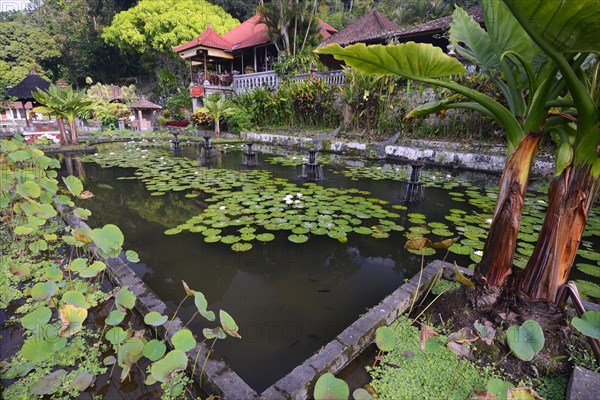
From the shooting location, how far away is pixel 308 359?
1.55 m

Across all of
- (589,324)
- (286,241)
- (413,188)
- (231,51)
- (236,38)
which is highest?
(236,38)

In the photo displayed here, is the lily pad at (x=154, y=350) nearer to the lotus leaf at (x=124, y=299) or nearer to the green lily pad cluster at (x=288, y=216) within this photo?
the lotus leaf at (x=124, y=299)

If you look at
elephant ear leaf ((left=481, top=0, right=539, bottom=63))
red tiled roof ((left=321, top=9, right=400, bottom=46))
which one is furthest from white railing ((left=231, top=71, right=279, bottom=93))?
elephant ear leaf ((left=481, top=0, right=539, bottom=63))

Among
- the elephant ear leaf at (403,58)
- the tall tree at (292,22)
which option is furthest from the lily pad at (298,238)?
the tall tree at (292,22)

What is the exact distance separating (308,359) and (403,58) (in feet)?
5.53

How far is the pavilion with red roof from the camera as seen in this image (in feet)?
57.1

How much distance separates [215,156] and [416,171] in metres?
5.81

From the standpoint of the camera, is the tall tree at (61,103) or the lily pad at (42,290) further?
the tall tree at (61,103)

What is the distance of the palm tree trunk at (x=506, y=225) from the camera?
1.57m

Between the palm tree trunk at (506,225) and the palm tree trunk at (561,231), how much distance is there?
4.6 inches

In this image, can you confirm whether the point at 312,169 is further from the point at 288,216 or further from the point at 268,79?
the point at 268,79

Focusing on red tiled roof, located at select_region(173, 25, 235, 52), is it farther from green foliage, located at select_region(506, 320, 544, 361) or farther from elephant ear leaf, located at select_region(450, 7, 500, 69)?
green foliage, located at select_region(506, 320, 544, 361)

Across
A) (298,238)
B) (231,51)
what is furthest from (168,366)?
(231,51)

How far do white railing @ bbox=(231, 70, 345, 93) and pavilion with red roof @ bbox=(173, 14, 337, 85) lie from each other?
5.07ft
